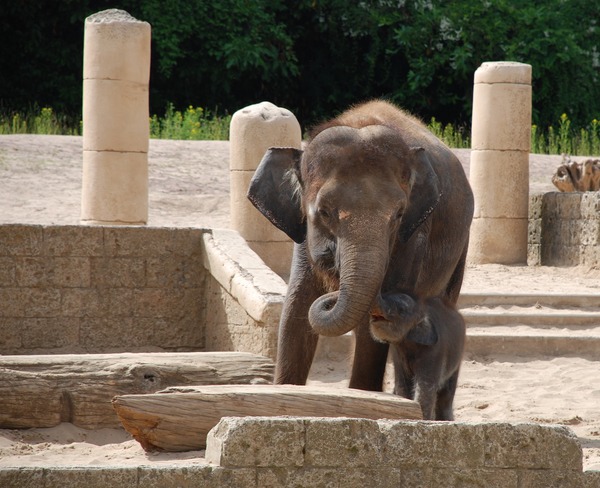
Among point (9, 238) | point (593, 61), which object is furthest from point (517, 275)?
point (593, 61)

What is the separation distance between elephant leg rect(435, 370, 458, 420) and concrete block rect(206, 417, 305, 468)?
266cm

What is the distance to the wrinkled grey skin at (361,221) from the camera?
6.27 meters

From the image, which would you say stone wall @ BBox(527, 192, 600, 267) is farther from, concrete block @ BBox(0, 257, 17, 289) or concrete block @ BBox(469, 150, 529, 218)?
concrete block @ BBox(0, 257, 17, 289)

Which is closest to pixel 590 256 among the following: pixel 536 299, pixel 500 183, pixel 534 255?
pixel 534 255

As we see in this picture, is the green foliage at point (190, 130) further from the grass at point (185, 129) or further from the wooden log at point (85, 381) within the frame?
the wooden log at point (85, 381)

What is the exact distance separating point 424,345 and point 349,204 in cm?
106

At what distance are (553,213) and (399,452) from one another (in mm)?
11064

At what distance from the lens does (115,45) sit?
1399 cm

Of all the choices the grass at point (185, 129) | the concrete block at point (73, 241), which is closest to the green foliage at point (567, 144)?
the grass at point (185, 129)

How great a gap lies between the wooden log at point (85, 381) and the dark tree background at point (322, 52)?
54.9 ft

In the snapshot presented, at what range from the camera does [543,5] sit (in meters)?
26.2

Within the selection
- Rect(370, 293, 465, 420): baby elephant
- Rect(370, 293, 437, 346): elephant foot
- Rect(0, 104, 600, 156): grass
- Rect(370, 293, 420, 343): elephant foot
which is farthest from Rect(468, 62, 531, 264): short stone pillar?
Rect(370, 293, 420, 343): elephant foot

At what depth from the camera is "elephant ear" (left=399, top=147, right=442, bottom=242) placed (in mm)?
6719

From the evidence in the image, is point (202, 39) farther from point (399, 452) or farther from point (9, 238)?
point (399, 452)
